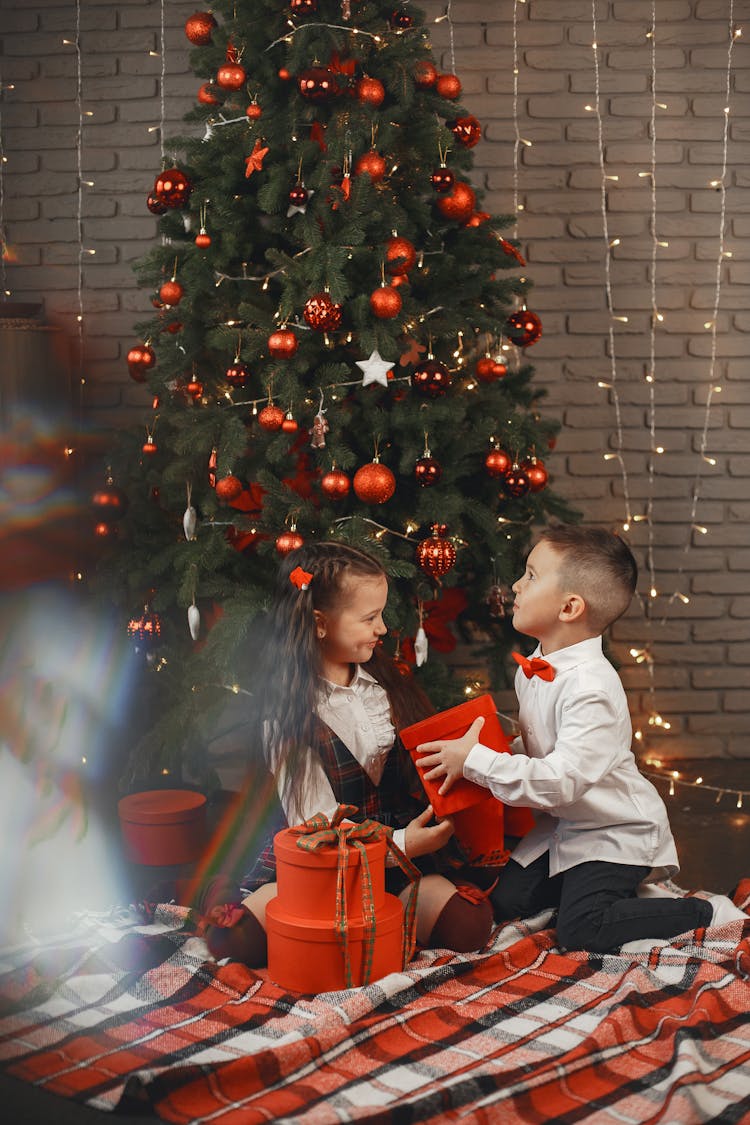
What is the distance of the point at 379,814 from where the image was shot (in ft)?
7.91

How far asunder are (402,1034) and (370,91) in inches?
87.2

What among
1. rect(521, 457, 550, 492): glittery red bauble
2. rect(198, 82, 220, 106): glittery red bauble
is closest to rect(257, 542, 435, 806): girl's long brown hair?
rect(521, 457, 550, 492): glittery red bauble

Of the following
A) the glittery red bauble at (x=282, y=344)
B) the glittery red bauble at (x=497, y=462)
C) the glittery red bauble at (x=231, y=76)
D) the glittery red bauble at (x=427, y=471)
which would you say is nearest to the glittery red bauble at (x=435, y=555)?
the glittery red bauble at (x=427, y=471)

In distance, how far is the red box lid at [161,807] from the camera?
9.48ft

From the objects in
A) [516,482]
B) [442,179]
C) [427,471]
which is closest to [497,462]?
[516,482]

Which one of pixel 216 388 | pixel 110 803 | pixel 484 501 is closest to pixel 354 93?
pixel 216 388

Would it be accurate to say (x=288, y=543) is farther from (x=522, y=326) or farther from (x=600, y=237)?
(x=600, y=237)

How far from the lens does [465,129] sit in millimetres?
A: 3094

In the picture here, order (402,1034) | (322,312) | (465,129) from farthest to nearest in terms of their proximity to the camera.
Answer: (465,129) < (322,312) < (402,1034)

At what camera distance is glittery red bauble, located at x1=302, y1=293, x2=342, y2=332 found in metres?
2.77

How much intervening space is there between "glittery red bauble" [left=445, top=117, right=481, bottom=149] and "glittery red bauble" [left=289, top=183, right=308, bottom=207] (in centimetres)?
50

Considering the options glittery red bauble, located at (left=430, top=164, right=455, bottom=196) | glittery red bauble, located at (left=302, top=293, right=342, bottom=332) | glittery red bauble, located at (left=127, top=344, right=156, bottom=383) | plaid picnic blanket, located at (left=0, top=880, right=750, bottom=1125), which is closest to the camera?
plaid picnic blanket, located at (left=0, top=880, right=750, bottom=1125)

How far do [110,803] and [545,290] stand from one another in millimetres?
2210

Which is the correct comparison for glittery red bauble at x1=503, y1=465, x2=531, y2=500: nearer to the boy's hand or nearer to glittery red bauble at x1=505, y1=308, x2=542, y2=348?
glittery red bauble at x1=505, y1=308, x2=542, y2=348
